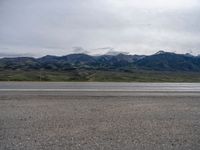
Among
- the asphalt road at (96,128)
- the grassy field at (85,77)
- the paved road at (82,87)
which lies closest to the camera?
the asphalt road at (96,128)

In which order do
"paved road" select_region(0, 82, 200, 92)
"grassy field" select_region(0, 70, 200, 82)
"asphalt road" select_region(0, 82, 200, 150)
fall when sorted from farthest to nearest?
"grassy field" select_region(0, 70, 200, 82), "paved road" select_region(0, 82, 200, 92), "asphalt road" select_region(0, 82, 200, 150)

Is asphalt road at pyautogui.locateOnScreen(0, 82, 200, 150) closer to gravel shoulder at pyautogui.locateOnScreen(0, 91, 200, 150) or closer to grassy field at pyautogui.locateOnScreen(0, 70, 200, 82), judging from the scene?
gravel shoulder at pyautogui.locateOnScreen(0, 91, 200, 150)

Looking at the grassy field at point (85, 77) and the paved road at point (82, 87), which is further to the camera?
the grassy field at point (85, 77)

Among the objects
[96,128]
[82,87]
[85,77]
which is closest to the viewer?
[96,128]

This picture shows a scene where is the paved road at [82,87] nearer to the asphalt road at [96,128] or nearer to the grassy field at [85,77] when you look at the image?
the asphalt road at [96,128]

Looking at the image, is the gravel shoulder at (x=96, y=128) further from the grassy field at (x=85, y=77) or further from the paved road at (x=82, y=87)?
the grassy field at (x=85, y=77)

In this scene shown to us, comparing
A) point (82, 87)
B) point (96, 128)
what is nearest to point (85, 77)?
point (82, 87)

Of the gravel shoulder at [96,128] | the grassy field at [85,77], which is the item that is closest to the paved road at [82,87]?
→ the gravel shoulder at [96,128]

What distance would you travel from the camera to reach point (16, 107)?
16.0m

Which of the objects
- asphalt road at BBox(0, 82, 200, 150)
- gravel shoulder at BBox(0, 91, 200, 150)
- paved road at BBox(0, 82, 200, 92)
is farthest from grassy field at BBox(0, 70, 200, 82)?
gravel shoulder at BBox(0, 91, 200, 150)

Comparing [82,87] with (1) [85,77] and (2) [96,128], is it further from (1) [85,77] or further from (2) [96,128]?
(1) [85,77]

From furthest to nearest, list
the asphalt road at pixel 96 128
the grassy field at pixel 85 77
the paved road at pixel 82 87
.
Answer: the grassy field at pixel 85 77
the paved road at pixel 82 87
the asphalt road at pixel 96 128

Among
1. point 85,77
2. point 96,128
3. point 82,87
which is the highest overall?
point 82,87

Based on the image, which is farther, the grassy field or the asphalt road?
the grassy field
